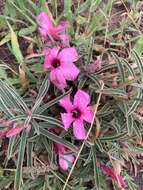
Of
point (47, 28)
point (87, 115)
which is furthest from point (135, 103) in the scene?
point (47, 28)

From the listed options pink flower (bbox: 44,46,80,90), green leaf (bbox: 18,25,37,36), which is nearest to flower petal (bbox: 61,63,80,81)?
pink flower (bbox: 44,46,80,90)

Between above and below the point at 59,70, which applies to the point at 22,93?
below

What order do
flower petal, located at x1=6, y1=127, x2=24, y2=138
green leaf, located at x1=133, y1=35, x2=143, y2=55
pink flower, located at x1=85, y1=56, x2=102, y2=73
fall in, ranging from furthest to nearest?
green leaf, located at x1=133, y1=35, x2=143, y2=55
pink flower, located at x1=85, y1=56, x2=102, y2=73
flower petal, located at x1=6, y1=127, x2=24, y2=138

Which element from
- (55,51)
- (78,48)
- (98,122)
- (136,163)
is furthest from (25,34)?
(136,163)

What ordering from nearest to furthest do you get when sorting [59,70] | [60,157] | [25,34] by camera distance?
[59,70]
[60,157]
[25,34]

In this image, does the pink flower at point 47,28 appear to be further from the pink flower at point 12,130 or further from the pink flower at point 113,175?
the pink flower at point 113,175

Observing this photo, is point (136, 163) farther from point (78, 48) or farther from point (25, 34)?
point (25, 34)

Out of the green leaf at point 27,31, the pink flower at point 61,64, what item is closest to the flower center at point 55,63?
the pink flower at point 61,64

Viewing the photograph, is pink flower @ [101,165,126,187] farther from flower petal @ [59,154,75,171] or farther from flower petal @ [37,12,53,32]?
flower petal @ [37,12,53,32]
